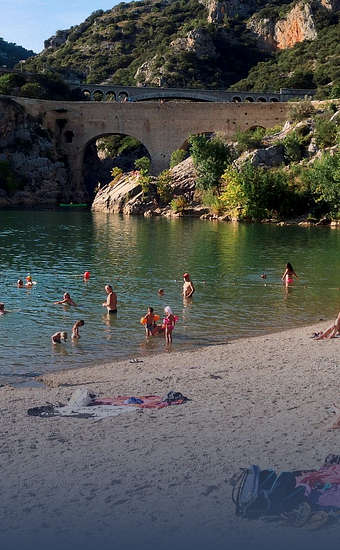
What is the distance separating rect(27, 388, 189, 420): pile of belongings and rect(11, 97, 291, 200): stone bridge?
208ft

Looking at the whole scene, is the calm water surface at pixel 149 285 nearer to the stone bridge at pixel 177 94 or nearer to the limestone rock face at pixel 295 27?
the stone bridge at pixel 177 94

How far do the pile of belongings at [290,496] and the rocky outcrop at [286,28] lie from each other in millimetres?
111937

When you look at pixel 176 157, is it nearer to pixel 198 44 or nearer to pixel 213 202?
pixel 213 202

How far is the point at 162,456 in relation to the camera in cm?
723

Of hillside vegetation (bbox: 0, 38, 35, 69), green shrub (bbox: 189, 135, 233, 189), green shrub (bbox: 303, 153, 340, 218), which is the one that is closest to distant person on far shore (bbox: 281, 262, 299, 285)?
green shrub (bbox: 303, 153, 340, 218)

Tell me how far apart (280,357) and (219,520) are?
6846mm

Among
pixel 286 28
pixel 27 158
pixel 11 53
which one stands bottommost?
pixel 27 158

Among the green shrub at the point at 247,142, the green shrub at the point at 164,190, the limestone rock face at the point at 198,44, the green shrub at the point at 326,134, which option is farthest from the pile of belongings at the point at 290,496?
the limestone rock face at the point at 198,44

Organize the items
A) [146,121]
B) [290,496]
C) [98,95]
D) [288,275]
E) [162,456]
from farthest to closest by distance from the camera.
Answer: [98,95] → [146,121] → [288,275] → [162,456] → [290,496]

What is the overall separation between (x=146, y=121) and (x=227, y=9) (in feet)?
194

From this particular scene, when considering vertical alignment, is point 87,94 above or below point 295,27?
below

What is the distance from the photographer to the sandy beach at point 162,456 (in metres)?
5.67

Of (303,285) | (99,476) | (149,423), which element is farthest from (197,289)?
(99,476)

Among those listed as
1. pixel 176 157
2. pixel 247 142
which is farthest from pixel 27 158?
pixel 247 142
